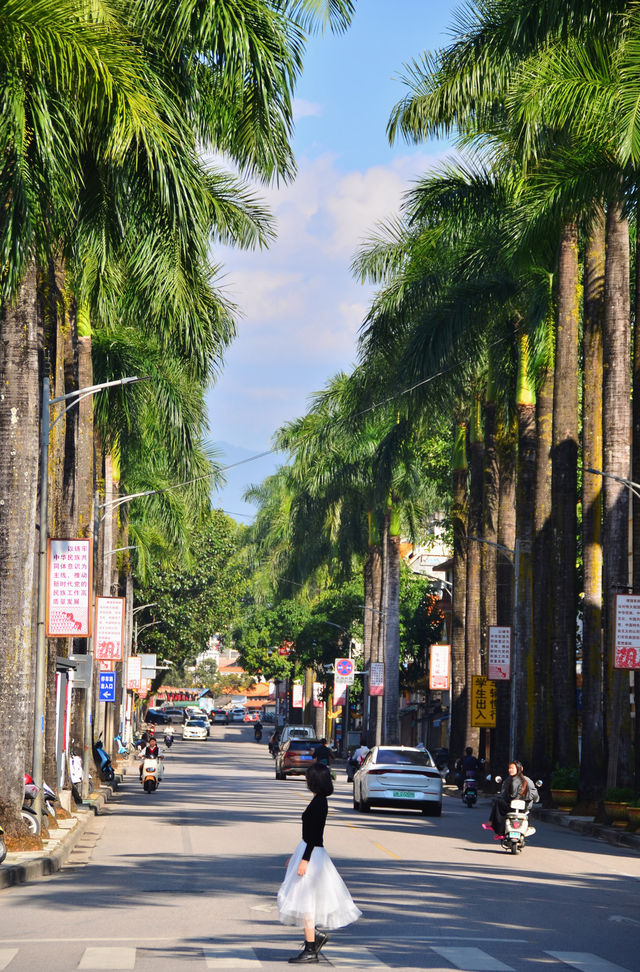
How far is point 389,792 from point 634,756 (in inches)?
219

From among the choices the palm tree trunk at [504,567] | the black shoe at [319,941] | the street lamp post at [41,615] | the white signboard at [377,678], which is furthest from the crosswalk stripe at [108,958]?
the white signboard at [377,678]

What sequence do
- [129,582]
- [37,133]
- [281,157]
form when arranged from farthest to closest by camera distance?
[129,582] < [281,157] < [37,133]

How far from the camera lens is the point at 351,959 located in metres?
11.4

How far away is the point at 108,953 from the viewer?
11.4m

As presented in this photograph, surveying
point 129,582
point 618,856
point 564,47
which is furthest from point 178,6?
point 129,582

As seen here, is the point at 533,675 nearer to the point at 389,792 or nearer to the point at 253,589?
the point at 389,792

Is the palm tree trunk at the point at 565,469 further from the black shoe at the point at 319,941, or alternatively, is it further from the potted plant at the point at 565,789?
the black shoe at the point at 319,941

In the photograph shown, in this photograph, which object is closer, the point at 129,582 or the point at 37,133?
the point at 37,133

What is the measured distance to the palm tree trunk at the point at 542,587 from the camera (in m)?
35.9

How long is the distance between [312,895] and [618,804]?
18.2 metres

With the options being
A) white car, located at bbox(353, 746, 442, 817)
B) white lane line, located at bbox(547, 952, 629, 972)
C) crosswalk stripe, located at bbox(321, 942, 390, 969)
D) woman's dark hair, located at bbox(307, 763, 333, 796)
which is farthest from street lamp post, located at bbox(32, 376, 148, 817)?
white car, located at bbox(353, 746, 442, 817)

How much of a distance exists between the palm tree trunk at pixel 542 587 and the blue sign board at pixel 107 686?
40.2ft

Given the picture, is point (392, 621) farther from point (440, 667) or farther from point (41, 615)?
point (41, 615)

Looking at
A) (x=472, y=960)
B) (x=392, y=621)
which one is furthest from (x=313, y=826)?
(x=392, y=621)
